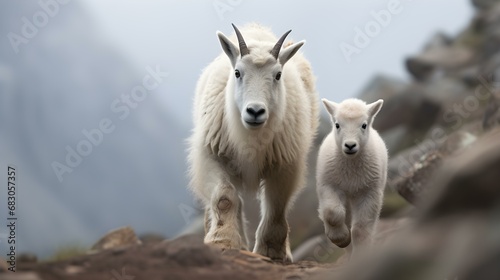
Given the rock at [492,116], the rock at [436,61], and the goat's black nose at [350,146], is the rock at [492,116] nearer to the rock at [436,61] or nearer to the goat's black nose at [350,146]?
the goat's black nose at [350,146]

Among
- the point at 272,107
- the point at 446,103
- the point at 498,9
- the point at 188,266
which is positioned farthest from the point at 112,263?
the point at 498,9

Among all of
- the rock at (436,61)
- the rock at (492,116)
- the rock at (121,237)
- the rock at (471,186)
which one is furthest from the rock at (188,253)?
the rock at (436,61)

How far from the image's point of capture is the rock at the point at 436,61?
1384 cm

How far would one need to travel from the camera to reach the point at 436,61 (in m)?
14.1

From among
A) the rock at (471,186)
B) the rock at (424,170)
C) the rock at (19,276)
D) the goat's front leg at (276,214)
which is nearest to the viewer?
the rock at (471,186)

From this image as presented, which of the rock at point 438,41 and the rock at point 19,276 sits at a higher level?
the rock at point 19,276

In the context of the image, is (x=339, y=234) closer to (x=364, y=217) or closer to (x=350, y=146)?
(x=364, y=217)

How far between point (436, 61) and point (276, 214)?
351 inches

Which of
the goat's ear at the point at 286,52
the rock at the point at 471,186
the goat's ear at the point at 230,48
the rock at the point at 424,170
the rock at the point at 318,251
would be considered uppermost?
the goat's ear at the point at 230,48

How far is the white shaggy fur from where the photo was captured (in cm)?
553

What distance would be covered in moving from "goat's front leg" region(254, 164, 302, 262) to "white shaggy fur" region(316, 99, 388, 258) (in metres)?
0.42

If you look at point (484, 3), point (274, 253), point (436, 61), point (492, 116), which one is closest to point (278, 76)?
point (274, 253)

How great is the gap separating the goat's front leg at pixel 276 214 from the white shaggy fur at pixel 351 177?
42cm

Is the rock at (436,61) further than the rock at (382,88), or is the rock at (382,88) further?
the rock at (436,61)
